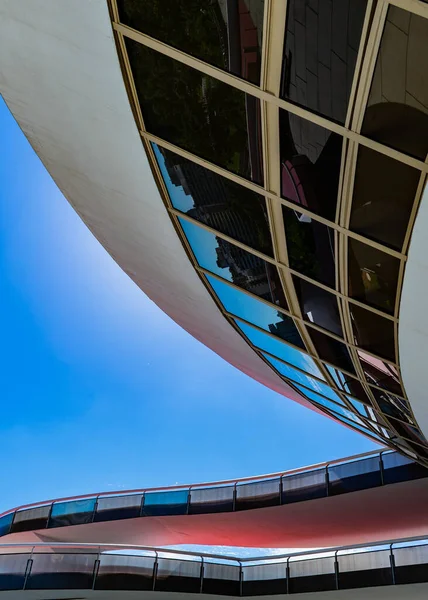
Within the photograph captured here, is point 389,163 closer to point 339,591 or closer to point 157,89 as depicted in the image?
point 157,89

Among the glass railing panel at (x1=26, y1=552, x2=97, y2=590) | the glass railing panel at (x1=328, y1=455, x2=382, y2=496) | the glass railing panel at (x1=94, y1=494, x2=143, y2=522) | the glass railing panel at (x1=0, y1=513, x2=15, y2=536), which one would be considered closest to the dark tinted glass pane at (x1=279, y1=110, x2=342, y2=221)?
the glass railing panel at (x1=26, y1=552, x2=97, y2=590)

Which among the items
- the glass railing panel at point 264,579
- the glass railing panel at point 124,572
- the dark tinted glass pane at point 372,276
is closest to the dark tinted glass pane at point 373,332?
the dark tinted glass pane at point 372,276

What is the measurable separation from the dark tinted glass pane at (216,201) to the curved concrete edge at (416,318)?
5.46 ft

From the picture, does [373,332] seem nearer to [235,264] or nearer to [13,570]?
[235,264]

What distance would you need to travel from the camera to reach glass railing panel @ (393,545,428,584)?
41.4ft

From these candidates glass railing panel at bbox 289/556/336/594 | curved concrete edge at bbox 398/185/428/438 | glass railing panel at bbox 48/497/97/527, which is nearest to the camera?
curved concrete edge at bbox 398/185/428/438

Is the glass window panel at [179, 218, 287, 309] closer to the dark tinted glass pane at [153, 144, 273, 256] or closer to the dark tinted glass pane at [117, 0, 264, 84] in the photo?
the dark tinted glass pane at [153, 144, 273, 256]

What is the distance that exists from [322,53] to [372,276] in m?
2.59

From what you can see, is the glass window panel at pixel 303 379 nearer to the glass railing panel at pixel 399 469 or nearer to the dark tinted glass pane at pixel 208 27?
the glass railing panel at pixel 399 469

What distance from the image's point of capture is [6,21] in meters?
5.16

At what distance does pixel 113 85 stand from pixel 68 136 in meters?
1.39

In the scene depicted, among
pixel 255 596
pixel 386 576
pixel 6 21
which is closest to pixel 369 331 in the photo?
pixel 6 21

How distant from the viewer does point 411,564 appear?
41.9 ft

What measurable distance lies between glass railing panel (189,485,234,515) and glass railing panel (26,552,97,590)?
6.50m
